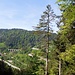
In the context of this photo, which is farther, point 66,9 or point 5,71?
point 5,71

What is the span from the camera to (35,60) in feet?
274

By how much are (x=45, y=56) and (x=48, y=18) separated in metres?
4.76

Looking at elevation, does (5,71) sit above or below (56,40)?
below

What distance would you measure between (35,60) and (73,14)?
69986mm

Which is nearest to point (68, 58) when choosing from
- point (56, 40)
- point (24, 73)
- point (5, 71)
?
point (56, 40)

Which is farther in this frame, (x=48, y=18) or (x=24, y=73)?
(x=24, y=73)

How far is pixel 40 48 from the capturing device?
31094 mm

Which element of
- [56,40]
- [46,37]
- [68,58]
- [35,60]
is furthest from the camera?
[35,60]

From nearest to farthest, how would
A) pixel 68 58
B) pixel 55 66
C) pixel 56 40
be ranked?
pixel 68 58 → pixel 56 40 → pixel 55 66

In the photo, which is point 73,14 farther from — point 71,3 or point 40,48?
point 40,48

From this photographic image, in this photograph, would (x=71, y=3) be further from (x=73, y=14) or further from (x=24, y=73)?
(x=24, y=73)

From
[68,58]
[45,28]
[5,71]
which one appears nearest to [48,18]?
[45,28]

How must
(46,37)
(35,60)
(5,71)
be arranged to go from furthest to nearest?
(35,60)
(5,71)
(46,37)

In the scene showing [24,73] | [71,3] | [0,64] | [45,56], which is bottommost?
[24,73]
